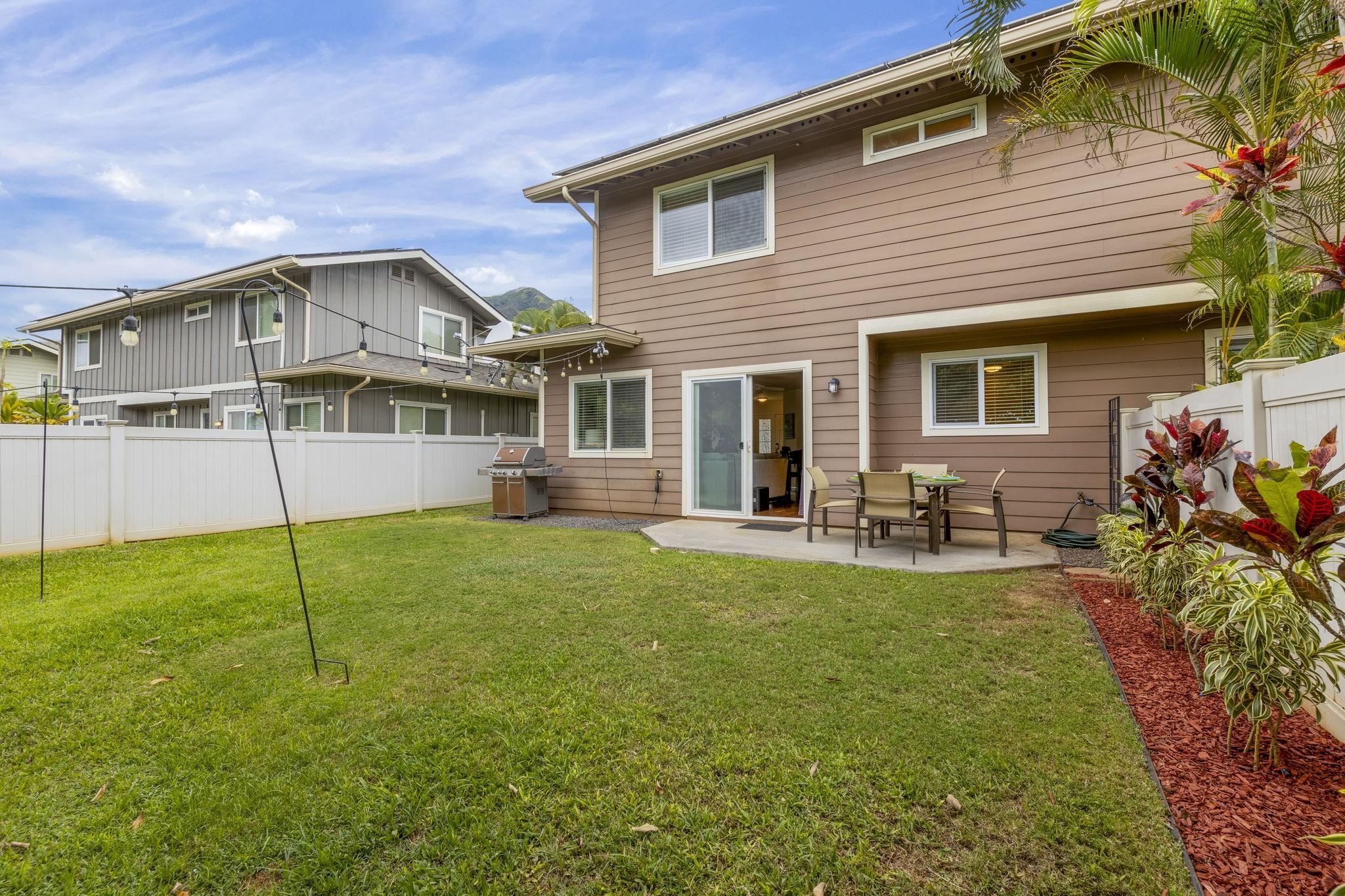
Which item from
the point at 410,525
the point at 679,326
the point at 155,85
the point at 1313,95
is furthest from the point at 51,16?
the point at 1313,95

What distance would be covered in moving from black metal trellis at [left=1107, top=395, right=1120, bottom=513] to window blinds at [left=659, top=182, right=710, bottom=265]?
18.0 ft

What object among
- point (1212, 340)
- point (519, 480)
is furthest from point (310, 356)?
point (1212, 340)

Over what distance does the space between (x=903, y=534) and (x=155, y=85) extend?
1918cm

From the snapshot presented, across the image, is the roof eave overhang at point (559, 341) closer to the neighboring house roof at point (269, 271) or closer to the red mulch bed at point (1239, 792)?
the neighboring house roof at point (269, 271)

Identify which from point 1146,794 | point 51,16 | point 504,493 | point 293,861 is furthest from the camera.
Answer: point 51,16

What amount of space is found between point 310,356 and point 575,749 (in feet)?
42.1

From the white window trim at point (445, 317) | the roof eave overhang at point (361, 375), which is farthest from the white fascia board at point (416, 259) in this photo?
the roof eave overhang at point (361, 375)

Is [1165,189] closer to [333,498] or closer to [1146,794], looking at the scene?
[1146,794]

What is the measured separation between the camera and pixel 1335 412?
213 centimetres

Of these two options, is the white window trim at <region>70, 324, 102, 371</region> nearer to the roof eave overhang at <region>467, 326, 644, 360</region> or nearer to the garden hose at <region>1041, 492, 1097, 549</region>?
the roof eave overhang at <region>467, 326, 644, 360</region>

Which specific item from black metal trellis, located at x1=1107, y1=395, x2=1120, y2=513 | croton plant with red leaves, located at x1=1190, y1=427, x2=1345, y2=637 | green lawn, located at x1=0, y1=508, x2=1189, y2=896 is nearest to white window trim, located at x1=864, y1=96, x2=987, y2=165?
black metal trellis, located at x1=1107, y1=395, x2=1120, y2=513

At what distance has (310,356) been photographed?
12.1 m

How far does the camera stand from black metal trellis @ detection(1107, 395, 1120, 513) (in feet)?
20.4

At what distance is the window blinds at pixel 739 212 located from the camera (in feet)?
26.3
